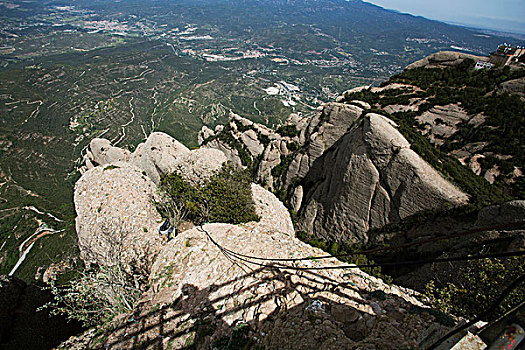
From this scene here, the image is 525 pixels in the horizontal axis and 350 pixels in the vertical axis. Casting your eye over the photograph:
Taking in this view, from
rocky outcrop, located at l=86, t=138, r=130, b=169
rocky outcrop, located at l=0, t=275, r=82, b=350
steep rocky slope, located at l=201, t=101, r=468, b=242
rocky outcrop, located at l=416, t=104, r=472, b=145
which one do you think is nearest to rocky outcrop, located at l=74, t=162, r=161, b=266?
rocky outcrop, located at l=0, t=275, r=82, b=350

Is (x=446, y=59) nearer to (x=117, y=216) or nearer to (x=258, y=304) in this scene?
(x=258, y=304)

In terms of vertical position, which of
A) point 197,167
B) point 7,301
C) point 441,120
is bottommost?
point 7,301

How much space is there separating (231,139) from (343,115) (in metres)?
23.0

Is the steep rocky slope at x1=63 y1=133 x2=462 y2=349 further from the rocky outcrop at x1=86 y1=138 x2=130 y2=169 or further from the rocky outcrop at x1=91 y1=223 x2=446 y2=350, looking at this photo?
the rocky outcrop at x1=86 y1=138 x2=130 y2=169

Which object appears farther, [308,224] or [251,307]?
[308,224]

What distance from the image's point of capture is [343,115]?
24891 mm

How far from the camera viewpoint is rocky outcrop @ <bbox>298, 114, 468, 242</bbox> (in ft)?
53.3

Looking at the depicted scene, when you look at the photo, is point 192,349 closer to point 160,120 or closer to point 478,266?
point 478,266

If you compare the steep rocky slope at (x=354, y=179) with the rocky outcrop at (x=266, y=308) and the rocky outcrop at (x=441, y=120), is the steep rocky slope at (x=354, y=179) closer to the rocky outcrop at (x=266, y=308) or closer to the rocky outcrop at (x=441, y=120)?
the rocky outcrop at (x=441, y=120)

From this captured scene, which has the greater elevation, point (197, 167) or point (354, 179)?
point (354, 179)

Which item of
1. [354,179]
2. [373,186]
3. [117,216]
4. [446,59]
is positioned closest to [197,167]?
[117,216]

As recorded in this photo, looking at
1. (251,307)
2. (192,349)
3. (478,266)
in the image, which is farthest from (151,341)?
(478,266)

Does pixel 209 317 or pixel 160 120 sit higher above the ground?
pixel 209 317

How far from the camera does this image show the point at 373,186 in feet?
60.7
